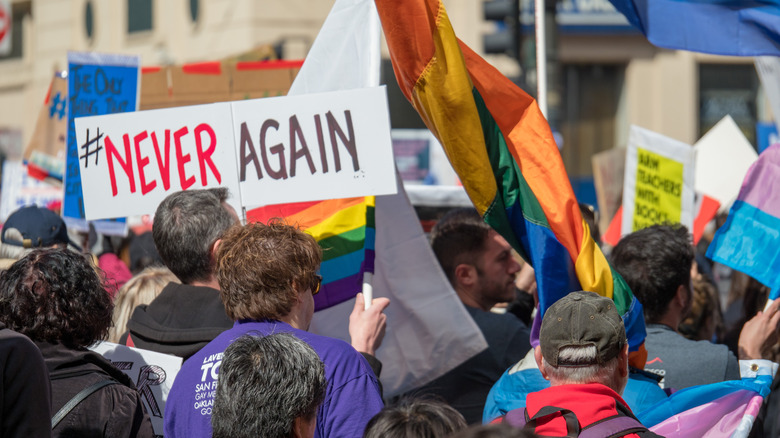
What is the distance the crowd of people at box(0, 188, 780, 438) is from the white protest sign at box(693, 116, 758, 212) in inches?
137

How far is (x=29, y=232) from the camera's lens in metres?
4.27

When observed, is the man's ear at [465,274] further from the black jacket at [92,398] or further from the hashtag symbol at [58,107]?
the hashtag symbol at [58,107]

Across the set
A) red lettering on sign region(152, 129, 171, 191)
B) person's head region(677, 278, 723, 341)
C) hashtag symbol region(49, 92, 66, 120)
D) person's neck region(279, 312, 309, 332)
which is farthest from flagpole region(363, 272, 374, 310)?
hashtag symbol region(49, 92, 66, 120)

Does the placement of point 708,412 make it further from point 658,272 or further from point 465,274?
point 465,274

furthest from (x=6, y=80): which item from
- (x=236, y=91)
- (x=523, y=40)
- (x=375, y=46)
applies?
(x=375, y=46)

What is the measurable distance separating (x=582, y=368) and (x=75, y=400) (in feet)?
4.22

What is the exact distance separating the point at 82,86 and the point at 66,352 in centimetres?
273

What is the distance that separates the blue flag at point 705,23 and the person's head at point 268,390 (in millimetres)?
2548

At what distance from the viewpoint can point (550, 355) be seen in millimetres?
2494

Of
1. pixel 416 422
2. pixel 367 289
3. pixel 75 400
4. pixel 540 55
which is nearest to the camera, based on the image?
pixel 416 422

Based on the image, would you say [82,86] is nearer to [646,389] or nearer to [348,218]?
[348,218]

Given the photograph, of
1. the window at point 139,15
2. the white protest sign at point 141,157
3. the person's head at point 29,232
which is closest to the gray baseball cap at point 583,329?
the white protest sign at point 141,157

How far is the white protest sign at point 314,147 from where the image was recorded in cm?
356

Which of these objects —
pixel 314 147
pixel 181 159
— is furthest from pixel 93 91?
pixel 314 147
